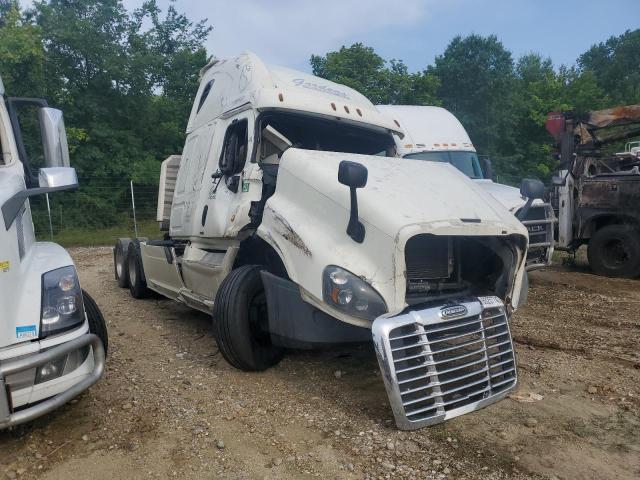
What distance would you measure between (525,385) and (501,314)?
30.6 inches

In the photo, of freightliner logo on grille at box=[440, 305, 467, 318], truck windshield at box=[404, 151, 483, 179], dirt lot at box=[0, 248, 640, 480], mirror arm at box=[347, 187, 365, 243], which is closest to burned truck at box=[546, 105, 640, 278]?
truck windshield at box=[404, 151, 483, 179]

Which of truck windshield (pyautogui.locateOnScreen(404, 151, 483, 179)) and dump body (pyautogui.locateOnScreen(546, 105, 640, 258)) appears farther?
dump body (pyautogui.locateOnScreen(546, 105, 640, 258))

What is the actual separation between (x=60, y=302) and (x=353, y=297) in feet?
5.99

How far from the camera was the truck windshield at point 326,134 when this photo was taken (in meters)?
5.34

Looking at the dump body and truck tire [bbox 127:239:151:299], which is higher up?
the dump body

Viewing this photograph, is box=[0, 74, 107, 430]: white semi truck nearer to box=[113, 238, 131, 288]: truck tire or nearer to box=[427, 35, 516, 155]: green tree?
box=[113, 238, 131, 288]: truck tire

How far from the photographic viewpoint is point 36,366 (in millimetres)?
2871

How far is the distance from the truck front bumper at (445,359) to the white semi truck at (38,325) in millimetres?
1830

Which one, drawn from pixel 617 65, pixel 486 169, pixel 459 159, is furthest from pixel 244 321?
pixel 617 65

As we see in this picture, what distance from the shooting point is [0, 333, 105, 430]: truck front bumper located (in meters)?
2.78

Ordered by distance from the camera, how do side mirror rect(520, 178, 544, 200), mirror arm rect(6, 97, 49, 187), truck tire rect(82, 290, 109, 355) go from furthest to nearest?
side mirror rect(520, 178, 544, 200) < mirror arm rect(6, 97, 49, 187) < truck tire rect(82, 290, 109, 355)

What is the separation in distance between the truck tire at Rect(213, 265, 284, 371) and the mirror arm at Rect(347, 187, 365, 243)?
1163mm

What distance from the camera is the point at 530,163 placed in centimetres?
3133

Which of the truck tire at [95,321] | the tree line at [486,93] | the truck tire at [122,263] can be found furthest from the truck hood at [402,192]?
the tree line at [486,93]
